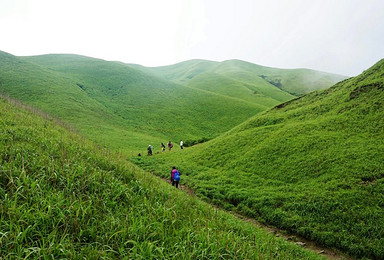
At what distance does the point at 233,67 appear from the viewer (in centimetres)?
19762

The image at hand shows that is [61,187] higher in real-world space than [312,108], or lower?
lower

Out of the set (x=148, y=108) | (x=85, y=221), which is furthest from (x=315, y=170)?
(x=148, y=108)

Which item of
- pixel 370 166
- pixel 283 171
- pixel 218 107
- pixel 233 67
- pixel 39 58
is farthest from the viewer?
pixel 233 67

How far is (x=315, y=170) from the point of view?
15359 mm

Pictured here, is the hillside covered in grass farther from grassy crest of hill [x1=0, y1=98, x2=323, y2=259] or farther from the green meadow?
grassy crest of hill [x1=0, y1=98, x2=323, y2=259]

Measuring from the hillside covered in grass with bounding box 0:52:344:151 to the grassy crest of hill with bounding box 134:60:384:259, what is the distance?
21293mm

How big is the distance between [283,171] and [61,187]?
A: 52.8 ft

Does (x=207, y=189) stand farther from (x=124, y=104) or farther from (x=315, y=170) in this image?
(x=124, y=104)

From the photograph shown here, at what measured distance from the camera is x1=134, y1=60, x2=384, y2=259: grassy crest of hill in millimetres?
10484

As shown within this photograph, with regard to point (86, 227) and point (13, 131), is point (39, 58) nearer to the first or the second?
point (13, 131)

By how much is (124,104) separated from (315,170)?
64.1m

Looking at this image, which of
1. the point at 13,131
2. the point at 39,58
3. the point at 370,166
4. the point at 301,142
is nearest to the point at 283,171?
the point at 301,142

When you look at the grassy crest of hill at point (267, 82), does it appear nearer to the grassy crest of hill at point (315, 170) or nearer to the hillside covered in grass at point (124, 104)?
the hillside covered in grass at point (124, 104)

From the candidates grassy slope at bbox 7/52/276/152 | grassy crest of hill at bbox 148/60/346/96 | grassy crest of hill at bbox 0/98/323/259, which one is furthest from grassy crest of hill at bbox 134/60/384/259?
grassy crest of hill at bbox 148/60/346/96
